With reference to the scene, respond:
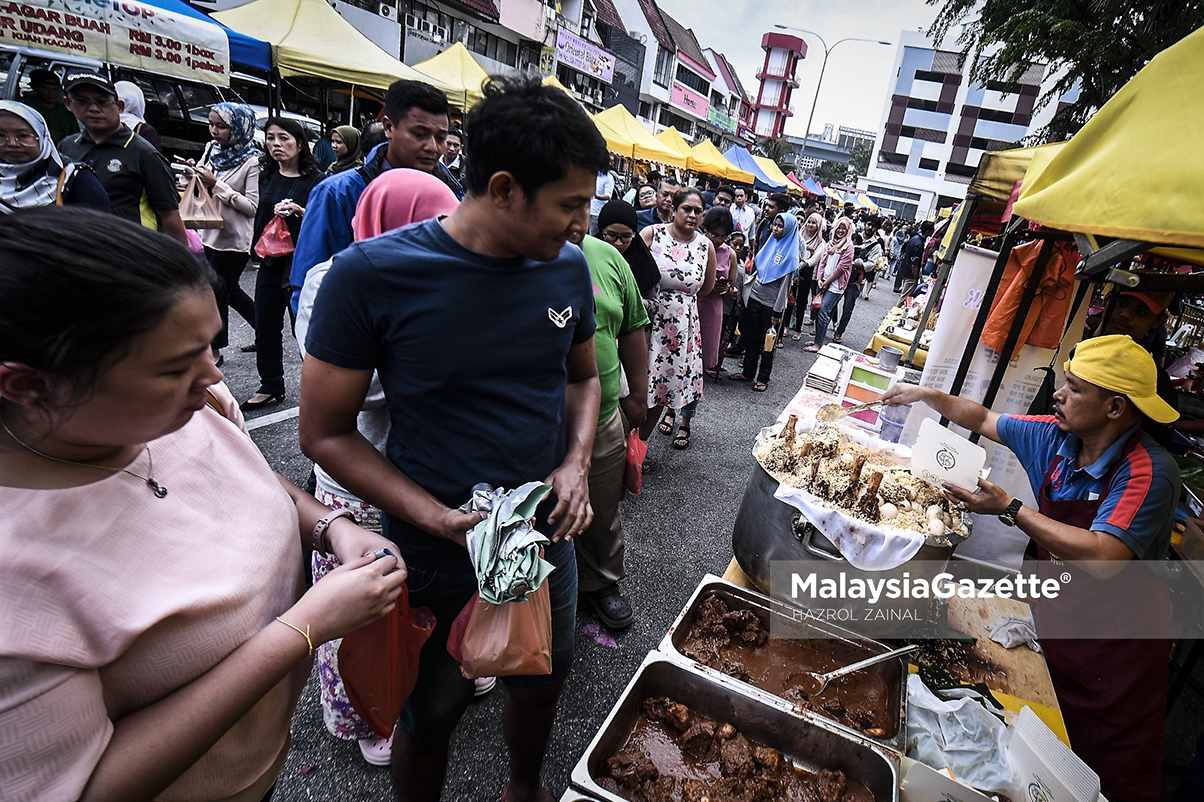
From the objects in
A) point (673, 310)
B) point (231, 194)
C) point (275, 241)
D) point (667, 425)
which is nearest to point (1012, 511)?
point (673, 310)

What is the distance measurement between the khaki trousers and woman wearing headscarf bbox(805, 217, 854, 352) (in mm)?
6680

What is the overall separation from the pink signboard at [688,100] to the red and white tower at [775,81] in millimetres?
28394

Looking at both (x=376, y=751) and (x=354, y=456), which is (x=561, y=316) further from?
(x=376, y=751)

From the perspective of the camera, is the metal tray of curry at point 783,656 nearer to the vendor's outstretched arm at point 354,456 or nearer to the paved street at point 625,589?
the paved street at point 625,589

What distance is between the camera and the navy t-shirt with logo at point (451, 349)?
48.7 inches

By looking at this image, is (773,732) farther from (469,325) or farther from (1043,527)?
(469,325)

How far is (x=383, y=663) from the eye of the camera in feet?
4.25

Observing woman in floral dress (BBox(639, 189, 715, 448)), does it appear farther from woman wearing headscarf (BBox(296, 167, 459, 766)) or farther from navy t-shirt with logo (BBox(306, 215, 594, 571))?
navy t-shirt with logo (BBox(306, 215, 594, 571))

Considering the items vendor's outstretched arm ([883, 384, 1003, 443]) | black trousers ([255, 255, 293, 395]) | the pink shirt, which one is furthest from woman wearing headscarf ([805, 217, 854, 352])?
the pink shirt

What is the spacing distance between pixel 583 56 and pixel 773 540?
27.9 meters

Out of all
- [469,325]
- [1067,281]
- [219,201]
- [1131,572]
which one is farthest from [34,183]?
[1067,281]

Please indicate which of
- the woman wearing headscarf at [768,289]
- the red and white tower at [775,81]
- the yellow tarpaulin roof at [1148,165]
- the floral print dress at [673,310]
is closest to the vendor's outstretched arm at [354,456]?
the yellow tarpaulin roof at [1148,165]

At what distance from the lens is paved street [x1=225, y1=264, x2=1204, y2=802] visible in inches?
78.4

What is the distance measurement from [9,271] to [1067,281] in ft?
15.2
